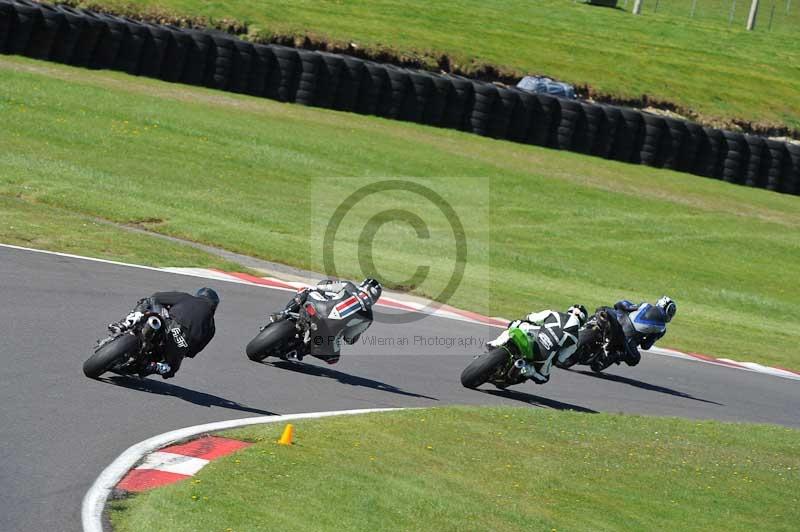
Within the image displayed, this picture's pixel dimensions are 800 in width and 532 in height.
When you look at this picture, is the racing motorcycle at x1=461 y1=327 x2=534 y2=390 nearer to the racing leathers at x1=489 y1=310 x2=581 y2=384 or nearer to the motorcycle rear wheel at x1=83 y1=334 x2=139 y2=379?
the racing leathers at x1=489 y1=310 x2=581 y2=384

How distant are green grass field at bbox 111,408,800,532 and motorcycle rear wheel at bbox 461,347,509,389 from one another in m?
0.90

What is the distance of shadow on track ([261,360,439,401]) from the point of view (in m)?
12.2

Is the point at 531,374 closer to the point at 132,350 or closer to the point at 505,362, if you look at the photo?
the point at 505,362

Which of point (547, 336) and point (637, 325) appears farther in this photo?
point (637, 325)

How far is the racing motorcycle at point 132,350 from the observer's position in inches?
384

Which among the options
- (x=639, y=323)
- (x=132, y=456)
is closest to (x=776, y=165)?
(x=639, y=323)

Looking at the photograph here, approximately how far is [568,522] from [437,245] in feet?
50.6

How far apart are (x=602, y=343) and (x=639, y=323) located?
71 centimetres

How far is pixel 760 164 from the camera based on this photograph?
35062 millimetres

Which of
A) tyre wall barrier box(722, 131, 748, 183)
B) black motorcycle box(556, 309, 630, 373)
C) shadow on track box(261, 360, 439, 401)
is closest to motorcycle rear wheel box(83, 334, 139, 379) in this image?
shadow on track box(261, 360, 439, 401)

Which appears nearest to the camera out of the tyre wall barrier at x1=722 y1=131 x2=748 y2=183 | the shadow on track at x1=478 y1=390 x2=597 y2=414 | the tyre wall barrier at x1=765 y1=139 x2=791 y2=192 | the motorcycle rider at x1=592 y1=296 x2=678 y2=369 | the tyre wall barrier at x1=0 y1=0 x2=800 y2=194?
the shadow on track at x1=478 y1=390 x2=597 y2=414

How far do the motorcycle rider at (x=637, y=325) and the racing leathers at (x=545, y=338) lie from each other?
89.6 inches

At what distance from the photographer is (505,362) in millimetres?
12758

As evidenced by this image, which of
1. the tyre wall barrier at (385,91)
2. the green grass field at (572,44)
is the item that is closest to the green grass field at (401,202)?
the tyre wall barrier at (385,91)
